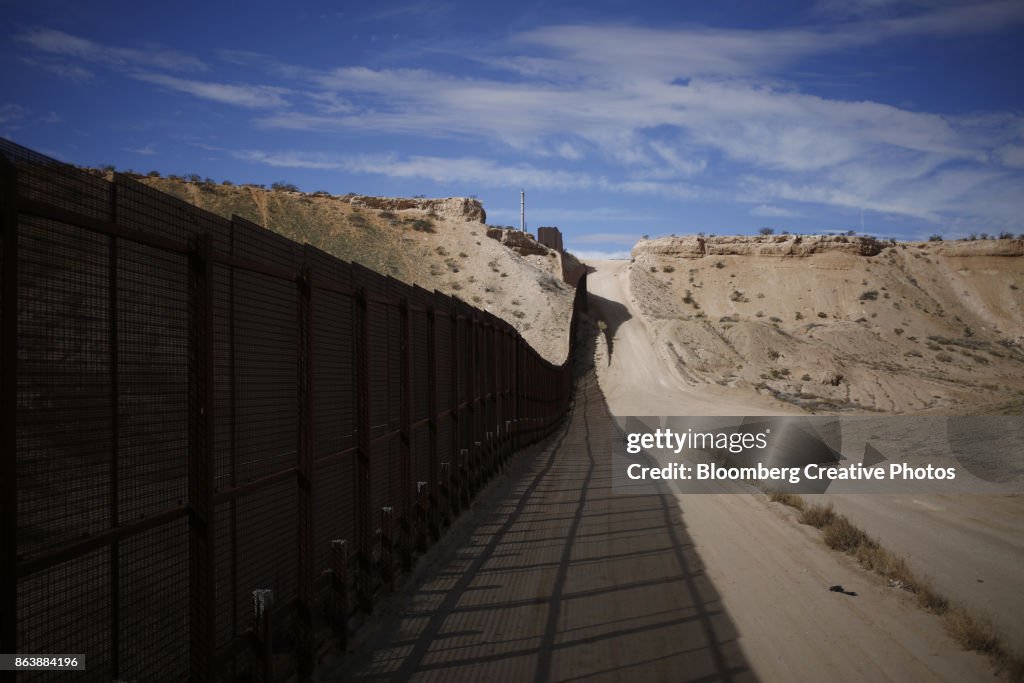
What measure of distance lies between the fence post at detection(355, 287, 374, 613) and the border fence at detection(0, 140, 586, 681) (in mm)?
20

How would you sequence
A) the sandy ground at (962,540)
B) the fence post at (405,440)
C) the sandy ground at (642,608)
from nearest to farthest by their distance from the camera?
the sandy ground at (642,608)
the fence post at (405,440)
the sandy ground at (962,540)

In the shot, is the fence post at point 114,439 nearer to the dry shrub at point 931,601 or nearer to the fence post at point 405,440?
the fence post at point 405,440

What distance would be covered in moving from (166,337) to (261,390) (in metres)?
1.17

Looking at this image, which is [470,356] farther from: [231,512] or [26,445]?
[26,445]

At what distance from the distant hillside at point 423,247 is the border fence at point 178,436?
43550 mm

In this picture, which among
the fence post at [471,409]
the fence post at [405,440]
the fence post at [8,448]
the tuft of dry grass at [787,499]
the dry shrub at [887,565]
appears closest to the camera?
the fence post at [8,448]

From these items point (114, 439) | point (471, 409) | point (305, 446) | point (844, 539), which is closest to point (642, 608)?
point (305, 446)

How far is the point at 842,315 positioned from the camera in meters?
77.6

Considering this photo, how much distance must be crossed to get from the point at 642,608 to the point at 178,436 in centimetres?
484

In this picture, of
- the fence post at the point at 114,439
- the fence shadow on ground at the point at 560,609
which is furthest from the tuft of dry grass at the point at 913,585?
the fence post at the point at 114,439

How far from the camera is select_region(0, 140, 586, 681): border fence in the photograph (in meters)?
3.29

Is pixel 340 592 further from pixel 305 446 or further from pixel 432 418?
pixel 432 418

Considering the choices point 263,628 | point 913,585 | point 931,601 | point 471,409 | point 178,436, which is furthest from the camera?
point 471,409

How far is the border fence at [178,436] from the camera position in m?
3.29
